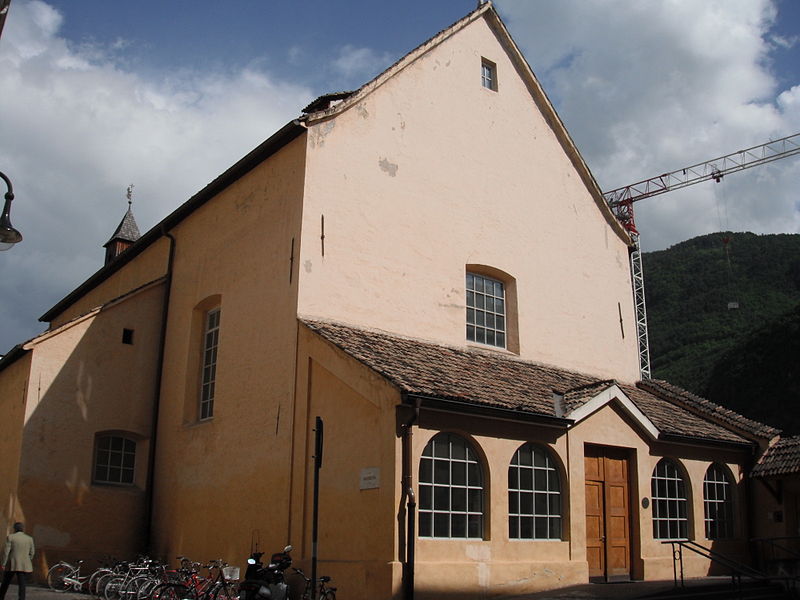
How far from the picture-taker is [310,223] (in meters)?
15.3

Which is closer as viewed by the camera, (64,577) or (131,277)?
(64,577)

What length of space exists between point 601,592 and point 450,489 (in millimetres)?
2937

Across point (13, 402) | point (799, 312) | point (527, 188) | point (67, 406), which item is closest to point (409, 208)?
point (527, 188)

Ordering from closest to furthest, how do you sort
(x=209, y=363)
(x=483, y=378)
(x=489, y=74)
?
(x=483, y=378) < (x=209, y=363) < (x=489, y=74)

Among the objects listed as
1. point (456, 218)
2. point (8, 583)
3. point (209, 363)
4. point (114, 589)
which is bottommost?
point (114, 589)

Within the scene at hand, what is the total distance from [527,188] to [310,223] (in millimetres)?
6279

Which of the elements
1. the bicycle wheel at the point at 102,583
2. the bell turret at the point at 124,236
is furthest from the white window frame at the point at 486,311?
the bell turret at the point at 124,236

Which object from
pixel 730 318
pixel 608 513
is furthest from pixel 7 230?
pixel 730 318

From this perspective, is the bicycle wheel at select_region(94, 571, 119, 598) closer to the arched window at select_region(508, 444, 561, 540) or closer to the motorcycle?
the motorcycle

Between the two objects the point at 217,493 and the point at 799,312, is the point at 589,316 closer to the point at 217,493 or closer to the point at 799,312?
the point at 217,493

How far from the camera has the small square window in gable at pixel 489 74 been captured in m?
19.6

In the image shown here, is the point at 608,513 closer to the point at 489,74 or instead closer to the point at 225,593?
the point at 225,593

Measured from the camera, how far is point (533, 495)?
46.2ft

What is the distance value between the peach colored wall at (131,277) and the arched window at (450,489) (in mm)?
10339
